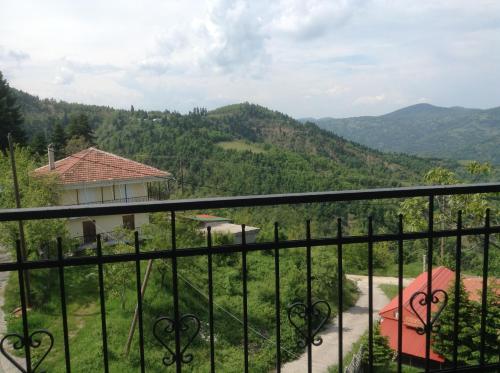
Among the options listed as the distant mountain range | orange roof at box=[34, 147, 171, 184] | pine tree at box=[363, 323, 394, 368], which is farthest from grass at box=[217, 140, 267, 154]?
the distant mountain range

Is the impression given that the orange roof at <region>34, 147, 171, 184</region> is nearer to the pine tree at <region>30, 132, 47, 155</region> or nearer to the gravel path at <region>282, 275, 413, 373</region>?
the pine tree at <region>30, 132, 47, 155</region>

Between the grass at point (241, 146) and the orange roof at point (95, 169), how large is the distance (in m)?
34.4

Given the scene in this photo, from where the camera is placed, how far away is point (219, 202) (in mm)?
1646

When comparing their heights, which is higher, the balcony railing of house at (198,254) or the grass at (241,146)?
the balcony railing of house at (198,254)

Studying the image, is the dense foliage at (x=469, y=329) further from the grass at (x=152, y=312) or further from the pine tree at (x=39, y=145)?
the pine tree at (x=39, y=145)

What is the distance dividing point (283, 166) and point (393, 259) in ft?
76.4

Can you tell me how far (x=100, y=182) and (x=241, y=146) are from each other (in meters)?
39.4

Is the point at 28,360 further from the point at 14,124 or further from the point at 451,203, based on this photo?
the point at 14,124

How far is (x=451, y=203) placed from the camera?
14.0 metres

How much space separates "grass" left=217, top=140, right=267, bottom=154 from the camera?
181ft

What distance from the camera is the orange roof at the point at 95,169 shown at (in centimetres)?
1789

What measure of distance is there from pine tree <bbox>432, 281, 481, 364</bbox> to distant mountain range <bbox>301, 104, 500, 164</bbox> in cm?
8958

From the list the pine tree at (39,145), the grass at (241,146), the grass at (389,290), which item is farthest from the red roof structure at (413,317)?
the grass at (241,146)

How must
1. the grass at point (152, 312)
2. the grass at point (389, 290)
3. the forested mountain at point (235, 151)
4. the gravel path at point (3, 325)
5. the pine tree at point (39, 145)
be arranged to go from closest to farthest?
1. the gravel path at point (3, 325)
2. the grass at point (152, 312)
3. the grass at point (389, 290)
4. the pine tree at point (39, 145)
5. the forested mountain at point (235, 151)
